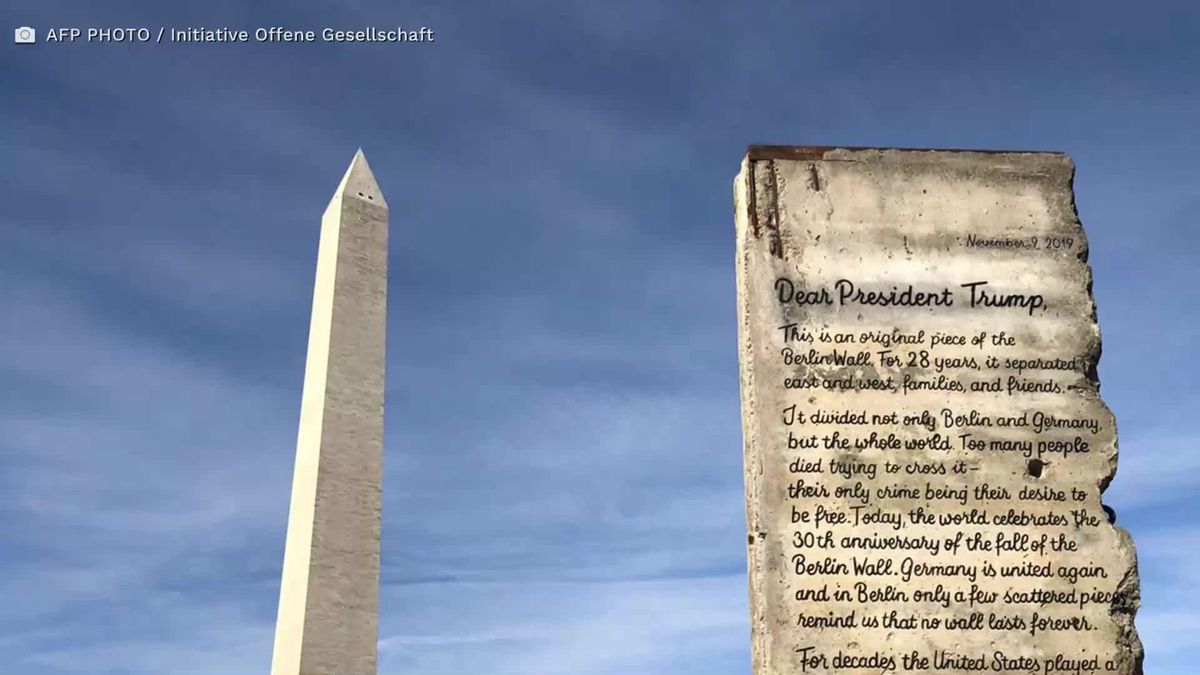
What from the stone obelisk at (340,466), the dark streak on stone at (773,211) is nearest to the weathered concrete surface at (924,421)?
the dark streak on stone at (773,211)

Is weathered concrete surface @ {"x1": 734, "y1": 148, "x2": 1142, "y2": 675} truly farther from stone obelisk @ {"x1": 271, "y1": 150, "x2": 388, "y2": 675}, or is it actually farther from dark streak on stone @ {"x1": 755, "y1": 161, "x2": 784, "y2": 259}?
stone obelisk @ {"x1": 271, "y1": 150, "x2": 388, "y2": 675}

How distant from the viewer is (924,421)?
4.91m

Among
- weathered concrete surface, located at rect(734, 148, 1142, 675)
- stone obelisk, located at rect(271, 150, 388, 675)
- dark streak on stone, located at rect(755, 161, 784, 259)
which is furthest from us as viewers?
stone obelisk, located at rect(271, 150, 388, 675)

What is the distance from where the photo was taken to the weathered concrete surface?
4.74m

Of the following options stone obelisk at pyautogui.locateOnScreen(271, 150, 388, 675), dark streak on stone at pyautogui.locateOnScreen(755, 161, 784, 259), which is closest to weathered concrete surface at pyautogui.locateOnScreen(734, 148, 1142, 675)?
dark streak on stone at pyautogui.locateOnScreen(755, 161, 784, 259)

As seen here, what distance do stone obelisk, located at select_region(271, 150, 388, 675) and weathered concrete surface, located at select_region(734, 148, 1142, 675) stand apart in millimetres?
12963

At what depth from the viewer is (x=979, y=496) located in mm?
4848

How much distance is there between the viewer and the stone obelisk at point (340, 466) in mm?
16875

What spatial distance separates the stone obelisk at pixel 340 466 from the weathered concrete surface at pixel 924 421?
1296 centimetres

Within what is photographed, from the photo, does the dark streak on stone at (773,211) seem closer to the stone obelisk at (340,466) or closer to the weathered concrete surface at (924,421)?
the weathered concrete surface at (924,421)

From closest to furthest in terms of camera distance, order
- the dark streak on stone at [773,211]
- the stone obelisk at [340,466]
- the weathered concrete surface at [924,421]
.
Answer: the weathered concrete surface at [924,421]
the dark streak on stone at [773,211]
the stone obelisk at [340,466]

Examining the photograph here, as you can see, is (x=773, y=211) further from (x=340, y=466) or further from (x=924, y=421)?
(x=340, y=466)

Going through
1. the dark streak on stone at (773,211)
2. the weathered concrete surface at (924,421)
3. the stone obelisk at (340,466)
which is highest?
the stone obelisk at (340,466)

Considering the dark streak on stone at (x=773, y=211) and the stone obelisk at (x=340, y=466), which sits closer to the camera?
the dark streak on stone at (x=773, y=211)
